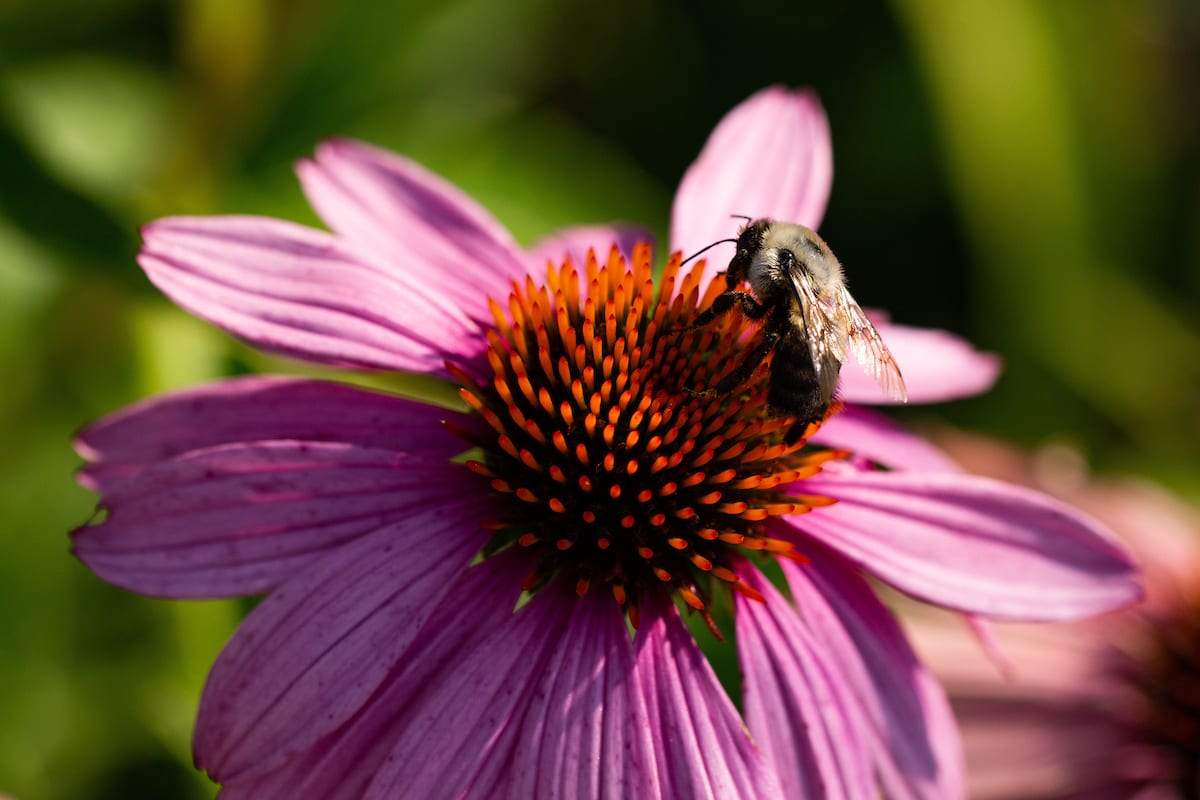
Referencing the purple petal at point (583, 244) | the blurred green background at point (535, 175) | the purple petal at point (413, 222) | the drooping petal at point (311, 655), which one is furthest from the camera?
the blurred green background at point (535, 175)

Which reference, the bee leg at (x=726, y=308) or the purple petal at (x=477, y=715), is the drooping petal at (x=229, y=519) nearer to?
the purple petal at (x=477, y=715)

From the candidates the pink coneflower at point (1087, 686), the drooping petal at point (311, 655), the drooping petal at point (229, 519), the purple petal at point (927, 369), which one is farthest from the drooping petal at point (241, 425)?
the pink coneflower at point (1087, 686)

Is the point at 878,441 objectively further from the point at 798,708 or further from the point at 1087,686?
the point at 1087,686

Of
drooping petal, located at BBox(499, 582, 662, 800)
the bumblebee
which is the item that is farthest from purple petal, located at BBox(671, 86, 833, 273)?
drooping petal, located at BBox(499, 582, 662, 800)

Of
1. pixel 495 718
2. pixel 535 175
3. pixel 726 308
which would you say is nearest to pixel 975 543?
pixel 726 308

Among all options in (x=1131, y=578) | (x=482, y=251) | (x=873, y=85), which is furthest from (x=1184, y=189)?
(x=482, y=251)

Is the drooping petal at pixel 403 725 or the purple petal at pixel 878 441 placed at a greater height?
the purple petal at pixel 878 441

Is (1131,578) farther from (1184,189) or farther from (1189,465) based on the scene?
(1184,189)

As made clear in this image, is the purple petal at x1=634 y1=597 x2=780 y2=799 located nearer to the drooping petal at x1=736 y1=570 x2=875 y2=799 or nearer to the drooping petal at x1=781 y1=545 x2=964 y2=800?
the drooping petal at x1=736 y1=570 x2=875 y2=799
